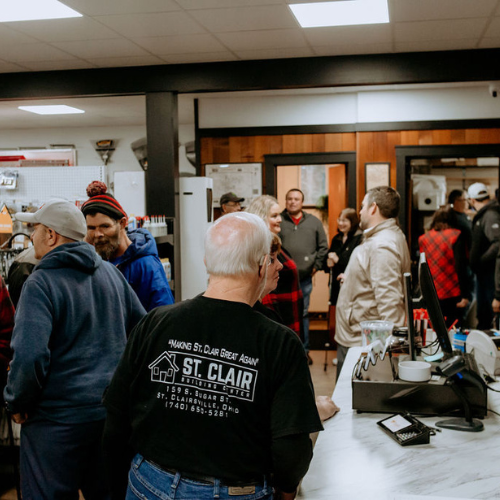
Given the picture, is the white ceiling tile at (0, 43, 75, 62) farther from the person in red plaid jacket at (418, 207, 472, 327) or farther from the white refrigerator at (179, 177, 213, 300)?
the person in red plaid jacket at (418, 207, 472, 327)

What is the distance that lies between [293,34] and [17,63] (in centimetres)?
262

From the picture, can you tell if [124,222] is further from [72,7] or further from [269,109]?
[269,109]

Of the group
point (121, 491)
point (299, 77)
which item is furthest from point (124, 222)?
point (299, 77)

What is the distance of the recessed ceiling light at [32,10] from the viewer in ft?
12.0

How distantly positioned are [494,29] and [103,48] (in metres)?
3.13

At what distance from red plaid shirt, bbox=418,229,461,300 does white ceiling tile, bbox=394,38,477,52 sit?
5.81ft

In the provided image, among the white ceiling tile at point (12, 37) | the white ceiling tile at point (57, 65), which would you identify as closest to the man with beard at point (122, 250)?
the white ceiling tile at point (12, 37)

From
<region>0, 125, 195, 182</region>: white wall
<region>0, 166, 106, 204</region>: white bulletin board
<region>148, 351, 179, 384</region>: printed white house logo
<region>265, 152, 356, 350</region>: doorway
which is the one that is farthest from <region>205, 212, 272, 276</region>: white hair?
<region>0, 125, 195, 182</region>: white wall

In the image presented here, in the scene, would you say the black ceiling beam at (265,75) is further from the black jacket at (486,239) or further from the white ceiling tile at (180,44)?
the black jacket at (486,239)

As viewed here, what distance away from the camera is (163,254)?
17.0 ft

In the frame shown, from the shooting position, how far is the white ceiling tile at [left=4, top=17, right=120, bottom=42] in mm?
3988

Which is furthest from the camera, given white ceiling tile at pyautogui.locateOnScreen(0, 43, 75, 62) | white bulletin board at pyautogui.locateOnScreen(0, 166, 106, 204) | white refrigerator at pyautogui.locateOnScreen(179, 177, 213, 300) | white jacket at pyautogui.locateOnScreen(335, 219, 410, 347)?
white refrigerator at pyautogui.locateOnScreen(179, 177, 213, 300)

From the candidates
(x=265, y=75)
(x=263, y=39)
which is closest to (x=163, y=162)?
(x=265, y=75)

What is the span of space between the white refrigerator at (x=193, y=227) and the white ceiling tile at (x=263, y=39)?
1.38 metres
